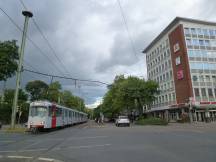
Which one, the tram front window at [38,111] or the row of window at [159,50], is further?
the row of window at [159,50]

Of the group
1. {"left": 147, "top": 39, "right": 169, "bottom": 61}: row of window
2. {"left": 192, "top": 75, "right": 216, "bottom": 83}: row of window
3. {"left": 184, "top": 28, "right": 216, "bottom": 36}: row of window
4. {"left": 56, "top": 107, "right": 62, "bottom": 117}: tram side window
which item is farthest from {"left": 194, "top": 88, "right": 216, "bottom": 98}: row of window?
{"left": 56, "top": 107, "right": 62, "bottom": 117}: tram side window

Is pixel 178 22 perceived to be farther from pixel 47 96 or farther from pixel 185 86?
pixel 47 96

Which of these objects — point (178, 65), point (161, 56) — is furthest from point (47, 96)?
point (178, 65)

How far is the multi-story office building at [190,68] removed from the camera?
5397cm

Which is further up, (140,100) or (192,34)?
(192,34)

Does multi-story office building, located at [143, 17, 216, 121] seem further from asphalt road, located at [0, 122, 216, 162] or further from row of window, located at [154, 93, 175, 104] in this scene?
asphalt road, located at [0, 122, 216, 162]

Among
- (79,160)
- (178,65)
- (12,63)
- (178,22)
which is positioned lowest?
(79,160)

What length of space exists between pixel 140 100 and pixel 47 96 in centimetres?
4554

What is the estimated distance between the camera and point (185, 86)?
182 feet

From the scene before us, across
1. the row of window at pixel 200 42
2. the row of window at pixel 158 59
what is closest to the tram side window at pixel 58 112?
the row of window at pixel 200 42

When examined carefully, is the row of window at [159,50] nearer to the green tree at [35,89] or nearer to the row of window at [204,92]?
the row of window at [204,92]

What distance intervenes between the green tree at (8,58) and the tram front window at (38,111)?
9.97 metres

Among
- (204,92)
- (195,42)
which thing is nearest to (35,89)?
(195,42)

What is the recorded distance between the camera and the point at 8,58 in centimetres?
3350
